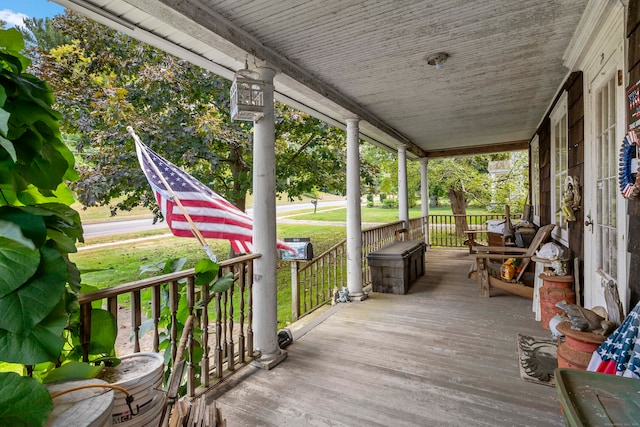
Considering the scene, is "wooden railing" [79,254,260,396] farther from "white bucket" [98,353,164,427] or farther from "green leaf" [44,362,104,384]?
"green leaf" [44,362,104,384]

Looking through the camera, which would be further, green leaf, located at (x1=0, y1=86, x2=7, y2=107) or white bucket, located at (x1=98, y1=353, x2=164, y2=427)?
white bucket, located at (x1=98, y1=353, x2=164, y2=427)

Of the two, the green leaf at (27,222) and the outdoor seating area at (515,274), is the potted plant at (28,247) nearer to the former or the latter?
the green leaf at (27,222)

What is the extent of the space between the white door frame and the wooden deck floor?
0.77 metres

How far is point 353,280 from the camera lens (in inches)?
178

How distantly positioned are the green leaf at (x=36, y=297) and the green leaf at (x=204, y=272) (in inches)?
48.6

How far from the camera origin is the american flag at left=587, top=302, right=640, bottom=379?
145cm

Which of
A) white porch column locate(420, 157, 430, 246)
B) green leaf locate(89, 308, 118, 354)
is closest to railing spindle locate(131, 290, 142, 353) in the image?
green leaf locate(89, 308, 118, 354)

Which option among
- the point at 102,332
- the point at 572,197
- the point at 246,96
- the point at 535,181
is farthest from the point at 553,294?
the point at 535,181

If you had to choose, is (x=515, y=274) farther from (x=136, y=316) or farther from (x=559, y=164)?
(x=136, y=316)

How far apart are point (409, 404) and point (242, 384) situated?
46.8 inches

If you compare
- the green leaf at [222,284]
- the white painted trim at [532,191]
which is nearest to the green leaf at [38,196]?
the green leaf at [222,284]

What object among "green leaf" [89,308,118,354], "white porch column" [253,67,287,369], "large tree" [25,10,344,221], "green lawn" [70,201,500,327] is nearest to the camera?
"green leaf" [89,308,118,354]

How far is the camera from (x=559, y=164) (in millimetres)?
4469

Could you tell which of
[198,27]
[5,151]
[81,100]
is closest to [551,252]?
[198,27]
